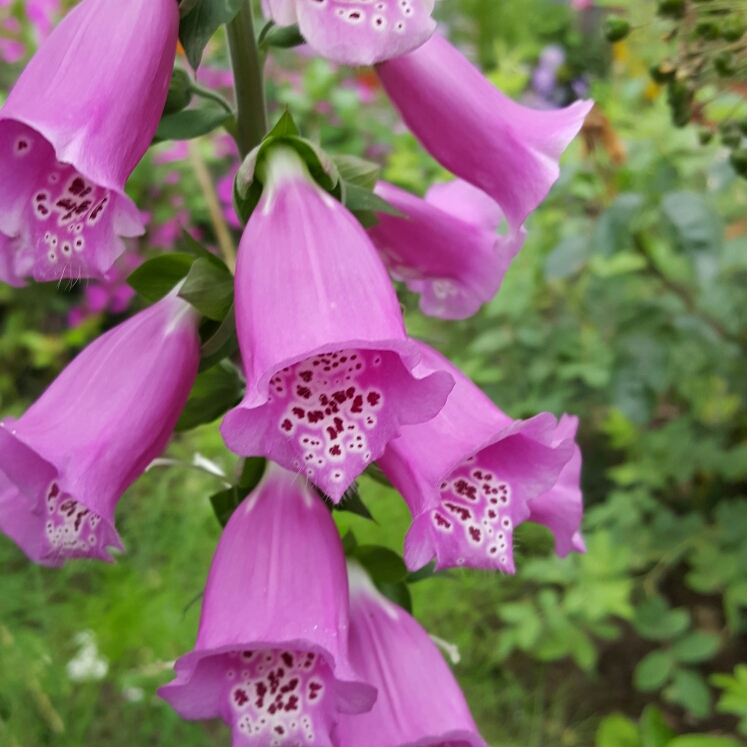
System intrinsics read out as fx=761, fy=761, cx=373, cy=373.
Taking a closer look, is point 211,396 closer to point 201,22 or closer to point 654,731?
point 201,22

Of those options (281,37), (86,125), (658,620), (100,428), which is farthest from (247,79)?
(658,620)

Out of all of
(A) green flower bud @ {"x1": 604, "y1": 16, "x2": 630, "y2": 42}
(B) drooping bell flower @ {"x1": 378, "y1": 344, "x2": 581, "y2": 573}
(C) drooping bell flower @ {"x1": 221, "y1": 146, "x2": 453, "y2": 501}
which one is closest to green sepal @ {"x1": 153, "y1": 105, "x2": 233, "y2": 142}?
(C) drooping bell flower @ {"x1": 221, "y1": 146, "x2": 453, "y2": 501}

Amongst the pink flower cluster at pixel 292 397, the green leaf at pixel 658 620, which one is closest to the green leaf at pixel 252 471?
the pink flower cluster at pixel 292 397

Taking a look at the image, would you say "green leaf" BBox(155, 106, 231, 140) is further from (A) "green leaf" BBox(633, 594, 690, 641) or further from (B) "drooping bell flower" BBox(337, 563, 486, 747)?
(A) "green leaf" BBox(633, 594, 690, 641)

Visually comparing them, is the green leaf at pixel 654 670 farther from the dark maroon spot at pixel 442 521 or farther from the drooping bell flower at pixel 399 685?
the dark maroon spot at pixel 442 521

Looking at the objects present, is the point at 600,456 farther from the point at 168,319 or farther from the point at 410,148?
the point at 168,319

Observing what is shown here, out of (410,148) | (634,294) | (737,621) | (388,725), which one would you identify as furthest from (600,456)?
(388,725)
